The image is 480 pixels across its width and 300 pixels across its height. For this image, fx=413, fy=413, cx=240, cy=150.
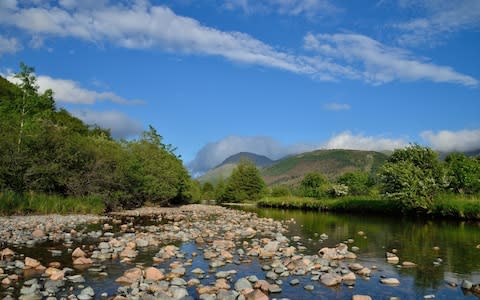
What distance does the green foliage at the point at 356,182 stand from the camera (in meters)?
64.6

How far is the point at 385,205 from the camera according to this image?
147 ft

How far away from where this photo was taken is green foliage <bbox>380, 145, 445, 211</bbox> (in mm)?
37656

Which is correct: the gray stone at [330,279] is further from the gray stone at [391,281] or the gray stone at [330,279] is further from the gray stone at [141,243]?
the gray stone at [141,243]

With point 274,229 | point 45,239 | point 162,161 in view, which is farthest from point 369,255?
point 162,161

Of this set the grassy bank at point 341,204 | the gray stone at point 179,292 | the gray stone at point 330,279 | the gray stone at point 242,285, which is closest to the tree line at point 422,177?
the grassy bank at point 341,204

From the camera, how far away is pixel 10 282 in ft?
33.4

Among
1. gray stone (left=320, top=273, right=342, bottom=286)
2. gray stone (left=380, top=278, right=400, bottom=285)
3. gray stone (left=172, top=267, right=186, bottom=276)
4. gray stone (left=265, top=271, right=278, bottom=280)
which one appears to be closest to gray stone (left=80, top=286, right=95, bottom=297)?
gray stone (left=172, top=267, right=186, bottom=276)

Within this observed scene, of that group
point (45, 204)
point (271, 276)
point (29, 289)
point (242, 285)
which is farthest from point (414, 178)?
point (29, 289)

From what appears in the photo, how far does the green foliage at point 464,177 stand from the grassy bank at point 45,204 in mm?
33099

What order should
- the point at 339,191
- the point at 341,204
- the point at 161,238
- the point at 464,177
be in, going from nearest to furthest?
the point at 161,238 < the point at 464,177 < the point at 341,204 < the point at 339,191

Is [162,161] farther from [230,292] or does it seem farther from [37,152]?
[230,292]

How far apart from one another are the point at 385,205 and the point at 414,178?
7.36 meters

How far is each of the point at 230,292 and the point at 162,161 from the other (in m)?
47.6

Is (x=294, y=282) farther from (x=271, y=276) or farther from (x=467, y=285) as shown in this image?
(x=467, y=285)
